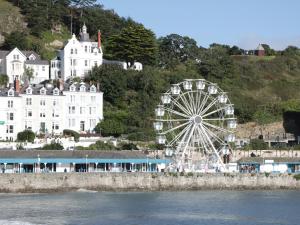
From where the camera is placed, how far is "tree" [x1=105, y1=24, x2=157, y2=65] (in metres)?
96.3

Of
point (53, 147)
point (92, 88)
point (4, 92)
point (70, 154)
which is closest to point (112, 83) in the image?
point (92, 88)

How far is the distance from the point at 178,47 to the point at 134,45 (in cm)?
1473

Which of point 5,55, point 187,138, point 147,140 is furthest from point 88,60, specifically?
point 187,138

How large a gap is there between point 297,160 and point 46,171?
22502 mm

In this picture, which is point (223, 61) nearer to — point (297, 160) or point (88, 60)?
point (88, 60)

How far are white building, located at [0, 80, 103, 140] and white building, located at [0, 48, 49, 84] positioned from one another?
6.25 m

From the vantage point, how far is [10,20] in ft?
355

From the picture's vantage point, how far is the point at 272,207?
186 feet

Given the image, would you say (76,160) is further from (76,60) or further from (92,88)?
(76,60)

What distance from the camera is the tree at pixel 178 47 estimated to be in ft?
357

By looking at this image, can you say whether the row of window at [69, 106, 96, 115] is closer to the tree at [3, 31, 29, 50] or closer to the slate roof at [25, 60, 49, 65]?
the slate roof at [25, 60, 49, 65]

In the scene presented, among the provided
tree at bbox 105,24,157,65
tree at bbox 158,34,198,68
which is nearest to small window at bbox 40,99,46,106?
tree at bbox 105,24,157,65

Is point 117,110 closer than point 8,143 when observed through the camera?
No

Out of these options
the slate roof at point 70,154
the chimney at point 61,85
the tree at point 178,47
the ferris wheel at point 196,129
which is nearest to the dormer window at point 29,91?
the chimney at point 61,85
